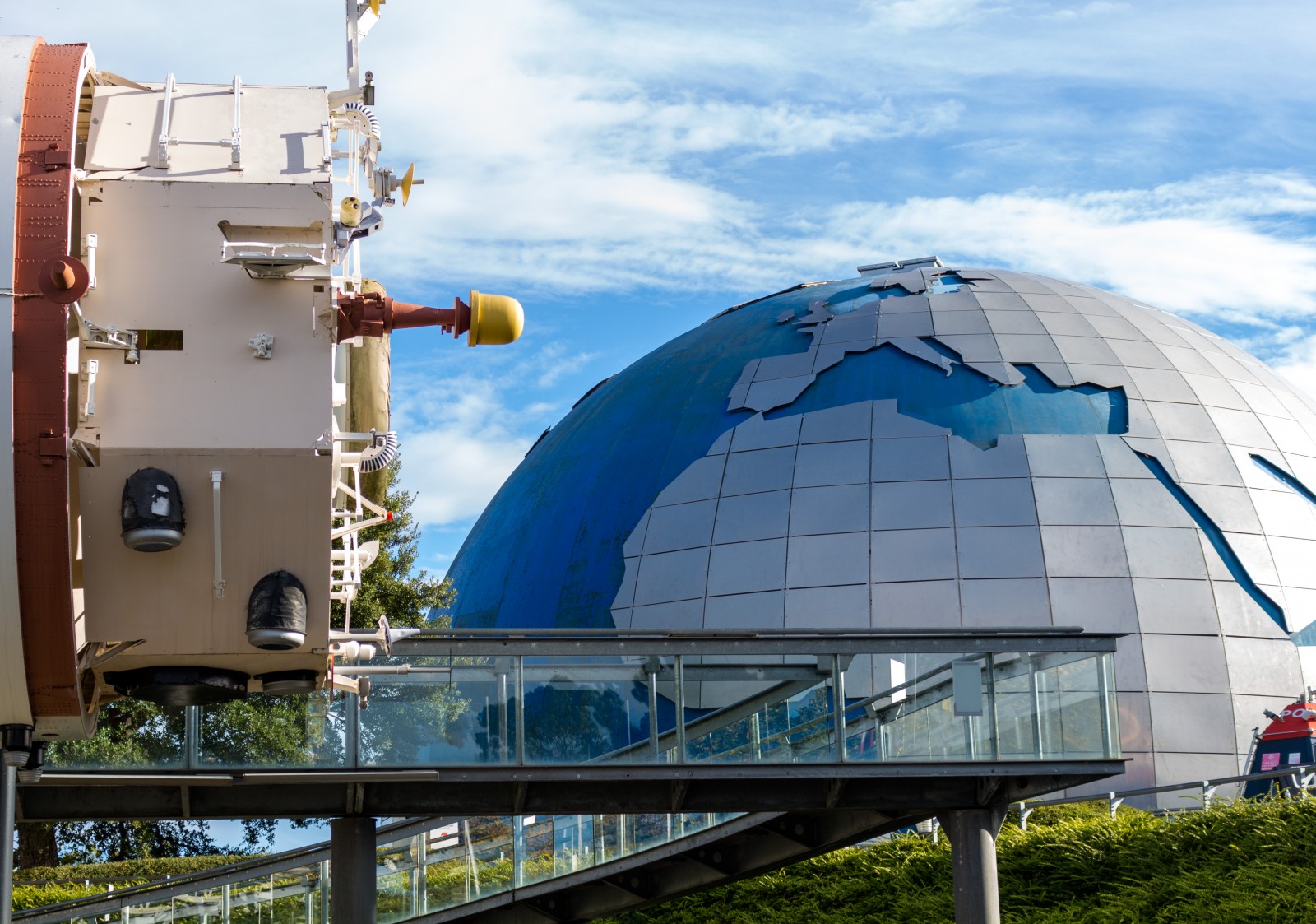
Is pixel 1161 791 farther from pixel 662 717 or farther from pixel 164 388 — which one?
pixel 164 388

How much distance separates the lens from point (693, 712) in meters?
21.9

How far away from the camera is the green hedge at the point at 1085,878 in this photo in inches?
810

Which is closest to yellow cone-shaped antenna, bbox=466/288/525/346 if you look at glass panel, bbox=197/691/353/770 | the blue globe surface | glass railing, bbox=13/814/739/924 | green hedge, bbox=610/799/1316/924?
glass panel, bbox=197/691/353/770

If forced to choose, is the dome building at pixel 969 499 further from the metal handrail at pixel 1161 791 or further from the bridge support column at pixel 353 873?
the bridge support column at pixel 353 873

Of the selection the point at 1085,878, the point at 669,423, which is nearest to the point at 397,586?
the point at 669,423

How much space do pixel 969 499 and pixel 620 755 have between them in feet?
40.6

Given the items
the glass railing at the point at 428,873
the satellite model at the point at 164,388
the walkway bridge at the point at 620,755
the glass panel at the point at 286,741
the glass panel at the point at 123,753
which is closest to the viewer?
the satellite model at the point at 164,388

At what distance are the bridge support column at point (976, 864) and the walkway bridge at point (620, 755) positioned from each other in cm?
12

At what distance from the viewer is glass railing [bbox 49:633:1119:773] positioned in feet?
68.4

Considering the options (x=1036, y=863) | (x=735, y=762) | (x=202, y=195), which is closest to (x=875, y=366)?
(x=1036, y=863)

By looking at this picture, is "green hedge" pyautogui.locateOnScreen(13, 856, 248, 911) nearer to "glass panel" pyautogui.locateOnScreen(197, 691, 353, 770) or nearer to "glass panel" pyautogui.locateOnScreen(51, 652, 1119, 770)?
"glass panel" pyautogui.locateOnScreen(51, 652, 1119, 770)

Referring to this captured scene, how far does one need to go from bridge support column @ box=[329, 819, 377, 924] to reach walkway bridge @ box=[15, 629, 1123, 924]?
3 centimetres

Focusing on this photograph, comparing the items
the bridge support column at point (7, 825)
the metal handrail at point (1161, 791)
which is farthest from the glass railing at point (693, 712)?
the bridge support column at point (7, 825)

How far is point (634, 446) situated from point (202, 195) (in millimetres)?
26446
